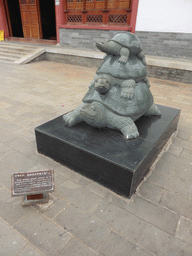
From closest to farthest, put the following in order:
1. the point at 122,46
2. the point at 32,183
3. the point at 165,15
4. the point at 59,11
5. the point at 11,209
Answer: the point at 32,183, the point at 11,209, the point at 122,46, the point at 165,15, the point at 59,11

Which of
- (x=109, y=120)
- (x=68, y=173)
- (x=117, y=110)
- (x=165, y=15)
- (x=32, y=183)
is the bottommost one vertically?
(x=68, y=173)

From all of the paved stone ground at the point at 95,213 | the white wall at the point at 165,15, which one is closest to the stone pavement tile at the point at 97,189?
the paved stone ground at the point at 95,213

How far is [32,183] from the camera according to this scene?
192cm

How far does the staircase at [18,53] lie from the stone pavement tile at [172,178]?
8.91 meters

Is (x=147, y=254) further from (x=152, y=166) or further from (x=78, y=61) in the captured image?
(x=78, y=61)

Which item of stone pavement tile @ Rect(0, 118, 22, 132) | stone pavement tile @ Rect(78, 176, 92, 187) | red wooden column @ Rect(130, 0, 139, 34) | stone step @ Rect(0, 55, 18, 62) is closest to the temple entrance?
stone step @ Rect(0, 55, 18, 62)

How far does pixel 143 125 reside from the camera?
113 inches

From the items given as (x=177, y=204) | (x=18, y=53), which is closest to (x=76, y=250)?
(x=177, y=204)

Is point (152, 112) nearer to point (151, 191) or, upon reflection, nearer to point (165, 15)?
point (151, 191)

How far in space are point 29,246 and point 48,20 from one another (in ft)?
59.5

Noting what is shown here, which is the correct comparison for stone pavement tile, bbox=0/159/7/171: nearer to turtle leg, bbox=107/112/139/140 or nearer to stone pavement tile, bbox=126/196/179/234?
turtle leg, bbox=107/112/139/140

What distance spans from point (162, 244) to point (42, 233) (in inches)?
43.2

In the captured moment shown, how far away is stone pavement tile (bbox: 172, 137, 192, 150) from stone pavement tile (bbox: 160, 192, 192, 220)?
1.22 metres

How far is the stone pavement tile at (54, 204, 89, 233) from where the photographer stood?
187 cm
